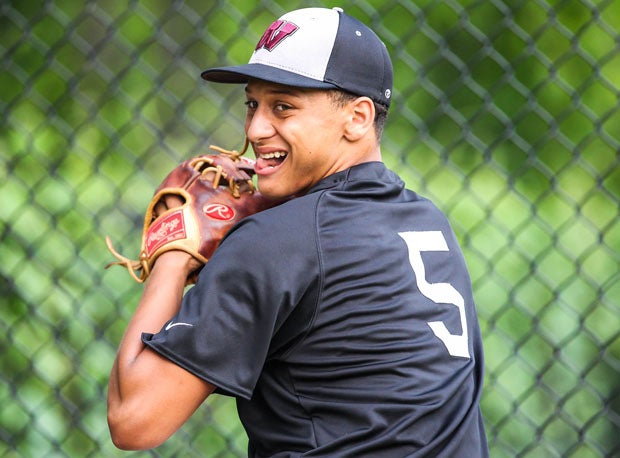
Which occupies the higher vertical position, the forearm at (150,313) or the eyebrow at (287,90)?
the eyebrow at (287,90)

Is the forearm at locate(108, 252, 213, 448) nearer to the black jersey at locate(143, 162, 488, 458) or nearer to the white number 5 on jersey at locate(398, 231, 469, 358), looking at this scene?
the black jersey at locate(143, 162, 488, 458)

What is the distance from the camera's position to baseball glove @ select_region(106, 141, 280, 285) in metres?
1.89

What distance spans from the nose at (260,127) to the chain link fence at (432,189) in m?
1.25

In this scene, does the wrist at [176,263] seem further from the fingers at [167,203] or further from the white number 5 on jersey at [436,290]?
the white number 5 on jersey at [436,290]

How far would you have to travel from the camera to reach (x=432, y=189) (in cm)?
311

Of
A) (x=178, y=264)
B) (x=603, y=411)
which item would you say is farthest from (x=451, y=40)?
(x=178, y=264)

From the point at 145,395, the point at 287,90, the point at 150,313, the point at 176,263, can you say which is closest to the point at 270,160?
the point at 287,90

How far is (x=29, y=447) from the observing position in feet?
10.2

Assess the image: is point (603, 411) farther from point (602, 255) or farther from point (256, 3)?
point (256, 3)

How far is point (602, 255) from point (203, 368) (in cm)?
179

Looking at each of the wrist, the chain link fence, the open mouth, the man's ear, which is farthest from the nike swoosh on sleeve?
the chain link fence

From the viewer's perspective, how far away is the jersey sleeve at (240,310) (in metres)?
1.62

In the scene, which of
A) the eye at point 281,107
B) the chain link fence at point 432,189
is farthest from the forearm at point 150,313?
the chain link fence at point 432,189

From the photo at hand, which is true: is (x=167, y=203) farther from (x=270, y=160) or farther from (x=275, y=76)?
(x=275, y=76)
